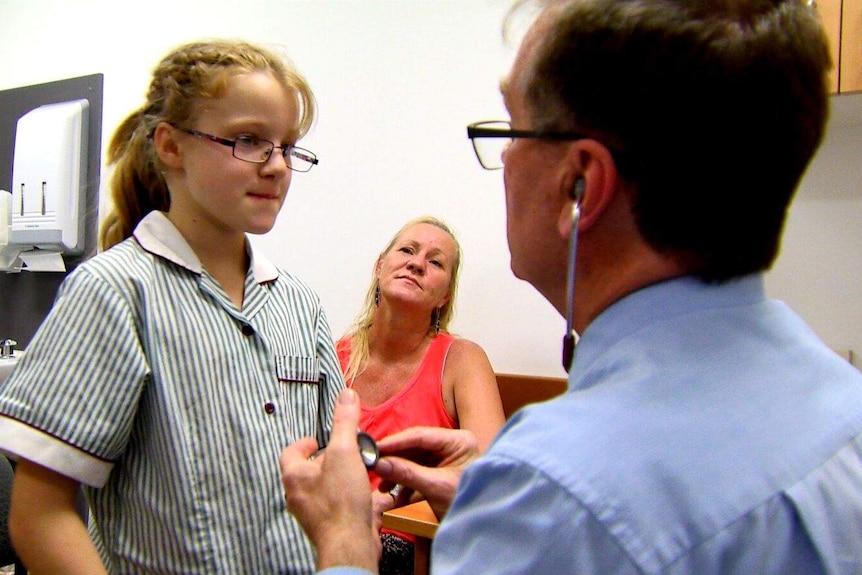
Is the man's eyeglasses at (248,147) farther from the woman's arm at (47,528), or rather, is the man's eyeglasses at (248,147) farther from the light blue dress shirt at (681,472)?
the light blue dress shirt at (681,472)

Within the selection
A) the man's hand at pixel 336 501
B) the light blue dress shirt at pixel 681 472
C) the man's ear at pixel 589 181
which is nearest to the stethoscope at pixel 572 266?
the man's ear at pixel 589 181

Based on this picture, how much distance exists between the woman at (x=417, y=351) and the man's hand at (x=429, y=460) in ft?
2.95

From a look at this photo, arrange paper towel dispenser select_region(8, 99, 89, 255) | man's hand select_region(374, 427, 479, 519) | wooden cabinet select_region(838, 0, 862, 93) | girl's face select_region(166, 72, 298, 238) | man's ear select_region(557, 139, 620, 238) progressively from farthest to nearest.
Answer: paper towel dispenser select_region(8, 99, 89, 255), wooden cabinet select_region(838, 0, 862, 93), girl's face select_region(166, 72, 298, 238), man's hand select_region(374, 427, 479, 519), man's ear select_region(557, 139, 620, 238)

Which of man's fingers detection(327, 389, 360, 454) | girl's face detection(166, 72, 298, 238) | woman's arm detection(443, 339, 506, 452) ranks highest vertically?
girl's face detection(166, 72, 298, 238)

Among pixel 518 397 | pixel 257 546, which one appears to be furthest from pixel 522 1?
pixel 518 397

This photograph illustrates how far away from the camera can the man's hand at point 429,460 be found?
0.92 metres

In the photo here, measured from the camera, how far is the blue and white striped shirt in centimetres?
86

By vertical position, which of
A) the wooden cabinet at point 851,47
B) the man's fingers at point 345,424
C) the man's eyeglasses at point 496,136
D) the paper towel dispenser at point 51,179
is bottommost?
the paper towel dispenser at point 51,179

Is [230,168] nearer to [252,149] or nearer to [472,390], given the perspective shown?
[252,149]

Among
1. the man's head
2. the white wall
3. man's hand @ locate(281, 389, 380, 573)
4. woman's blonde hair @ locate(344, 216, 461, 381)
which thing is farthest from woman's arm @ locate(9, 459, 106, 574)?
the white wall

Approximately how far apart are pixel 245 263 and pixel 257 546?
16.3 inches

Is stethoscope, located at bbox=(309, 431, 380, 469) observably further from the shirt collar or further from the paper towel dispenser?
the paper towel dispenser

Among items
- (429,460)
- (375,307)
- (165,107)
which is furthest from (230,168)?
(375,307)

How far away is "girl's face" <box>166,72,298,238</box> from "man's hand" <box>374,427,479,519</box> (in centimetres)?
37
